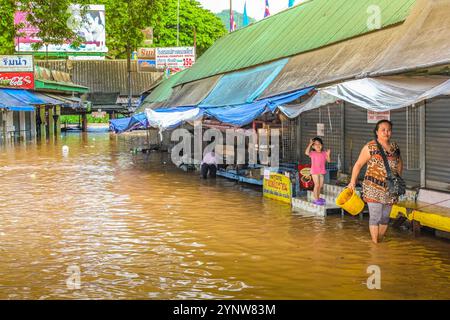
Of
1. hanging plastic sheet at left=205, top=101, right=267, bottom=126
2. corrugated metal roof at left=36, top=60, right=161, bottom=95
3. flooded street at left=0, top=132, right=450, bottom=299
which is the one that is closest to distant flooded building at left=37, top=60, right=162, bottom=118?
corrugated metal roof at left=36, top=60, right=161, bottom=95

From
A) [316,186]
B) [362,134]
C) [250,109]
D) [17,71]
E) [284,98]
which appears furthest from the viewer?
[17,71]

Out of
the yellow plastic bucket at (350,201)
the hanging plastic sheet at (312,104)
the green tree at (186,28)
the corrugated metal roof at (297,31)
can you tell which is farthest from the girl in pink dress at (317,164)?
the green tree at (186,28)

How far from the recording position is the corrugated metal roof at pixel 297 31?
1556 centimetres

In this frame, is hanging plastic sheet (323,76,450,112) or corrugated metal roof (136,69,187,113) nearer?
hanging plastic sheet (323,76,450,112)

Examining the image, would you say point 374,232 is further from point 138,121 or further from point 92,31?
point 92,31

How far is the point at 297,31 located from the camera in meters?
20.2

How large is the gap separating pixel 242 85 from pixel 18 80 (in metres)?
27.1

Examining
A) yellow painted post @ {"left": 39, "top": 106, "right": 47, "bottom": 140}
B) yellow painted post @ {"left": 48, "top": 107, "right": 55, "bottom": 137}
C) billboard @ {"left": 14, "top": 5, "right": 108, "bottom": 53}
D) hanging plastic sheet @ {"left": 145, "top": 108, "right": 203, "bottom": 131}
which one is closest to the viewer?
hanging plastic sheet @ {"left": 145, "top": 108, "right": 203, "bottom": 131}

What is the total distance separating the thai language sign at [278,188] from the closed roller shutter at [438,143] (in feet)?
11.5

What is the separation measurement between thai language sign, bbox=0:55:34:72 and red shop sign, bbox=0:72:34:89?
0.58 m

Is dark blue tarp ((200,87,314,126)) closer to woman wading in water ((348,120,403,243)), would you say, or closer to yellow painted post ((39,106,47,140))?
woman wading in water ((348,120,403,243))

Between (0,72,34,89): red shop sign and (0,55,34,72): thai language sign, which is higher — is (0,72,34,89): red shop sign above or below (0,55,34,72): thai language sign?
below

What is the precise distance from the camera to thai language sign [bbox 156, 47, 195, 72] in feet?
149

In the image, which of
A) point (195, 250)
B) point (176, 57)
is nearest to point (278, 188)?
point (195, 250)
